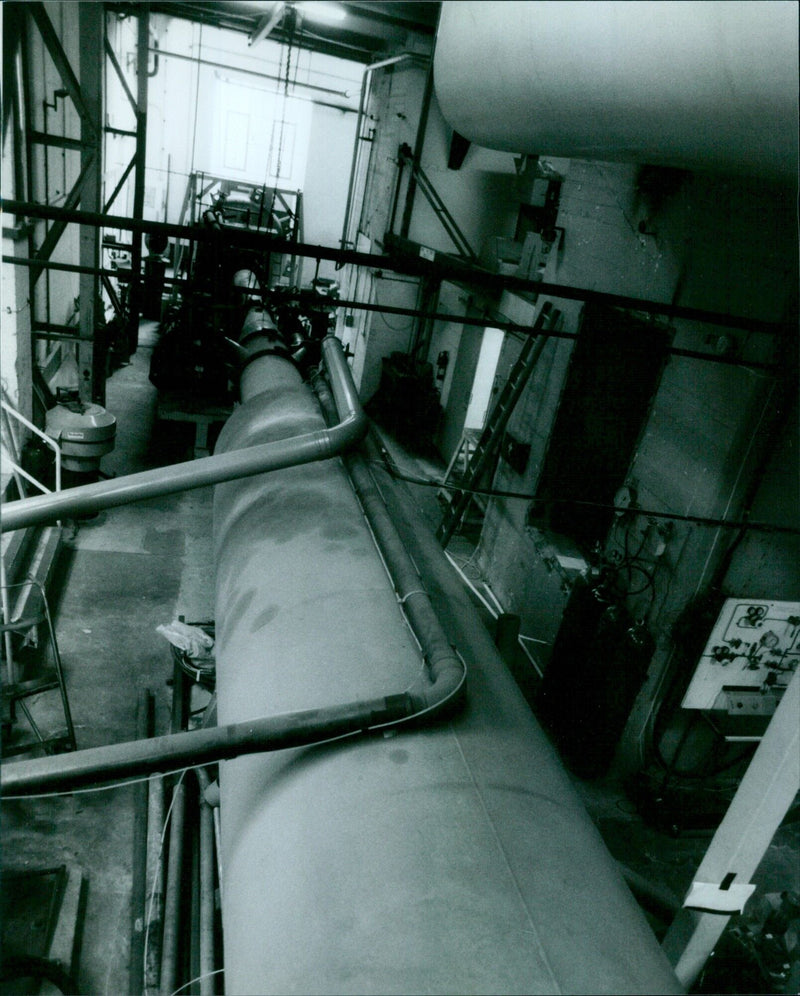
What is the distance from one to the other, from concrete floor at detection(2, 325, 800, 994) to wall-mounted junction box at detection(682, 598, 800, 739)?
1242 mm

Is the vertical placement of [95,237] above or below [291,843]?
above

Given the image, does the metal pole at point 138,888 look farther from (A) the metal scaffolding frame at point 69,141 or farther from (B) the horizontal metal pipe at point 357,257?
(A) the metal scaffolding frame at point 69,141

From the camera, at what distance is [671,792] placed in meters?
5.46

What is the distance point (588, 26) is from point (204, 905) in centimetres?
420

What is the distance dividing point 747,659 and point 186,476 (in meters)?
3.77

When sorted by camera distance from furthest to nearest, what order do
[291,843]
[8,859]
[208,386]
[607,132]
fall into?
[208,386] → [8,859] → [291,843] → [607,132]

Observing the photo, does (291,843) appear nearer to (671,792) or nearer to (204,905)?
(204,905)

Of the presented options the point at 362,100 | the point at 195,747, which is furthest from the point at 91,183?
the point at 362,100

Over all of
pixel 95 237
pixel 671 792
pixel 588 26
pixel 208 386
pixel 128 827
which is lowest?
pixel 128 827

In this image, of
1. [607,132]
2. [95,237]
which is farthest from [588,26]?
[95,237]

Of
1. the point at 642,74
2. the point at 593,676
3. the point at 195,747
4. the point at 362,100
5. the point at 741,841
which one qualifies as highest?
the point at 362,100

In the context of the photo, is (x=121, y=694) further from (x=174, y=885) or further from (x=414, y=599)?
(x=414, y=599)

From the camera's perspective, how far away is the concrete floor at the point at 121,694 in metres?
4.29

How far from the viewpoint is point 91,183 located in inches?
315
